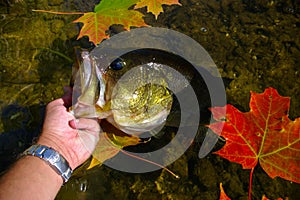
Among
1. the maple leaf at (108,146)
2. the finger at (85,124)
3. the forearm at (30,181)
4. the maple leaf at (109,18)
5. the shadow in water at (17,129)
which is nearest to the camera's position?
the forearm at (30,181)

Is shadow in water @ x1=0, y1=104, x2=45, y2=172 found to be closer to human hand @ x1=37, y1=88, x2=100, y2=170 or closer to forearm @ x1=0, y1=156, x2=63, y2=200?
human hand @ x1=37, y1=88, x2=100, y2=170

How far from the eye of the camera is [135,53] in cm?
245

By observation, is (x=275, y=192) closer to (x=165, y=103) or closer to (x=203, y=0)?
(x=165, y=103)

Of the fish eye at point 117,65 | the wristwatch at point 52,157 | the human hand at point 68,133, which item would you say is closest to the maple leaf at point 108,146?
the human hand at point 68,133

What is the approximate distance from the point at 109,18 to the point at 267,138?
5.57ft

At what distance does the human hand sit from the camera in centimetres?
223

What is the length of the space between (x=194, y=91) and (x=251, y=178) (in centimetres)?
81

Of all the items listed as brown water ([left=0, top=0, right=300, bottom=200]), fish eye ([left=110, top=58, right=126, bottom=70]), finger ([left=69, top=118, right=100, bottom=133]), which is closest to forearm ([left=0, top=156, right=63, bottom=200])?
finger ([left=69, top=118, right=100, bottom=133])

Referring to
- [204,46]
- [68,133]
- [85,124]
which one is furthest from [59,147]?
[204,46]

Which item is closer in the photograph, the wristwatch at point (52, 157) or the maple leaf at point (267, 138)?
the wristwatch at point (52, 157)

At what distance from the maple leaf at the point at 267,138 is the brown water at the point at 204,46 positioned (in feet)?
1.26

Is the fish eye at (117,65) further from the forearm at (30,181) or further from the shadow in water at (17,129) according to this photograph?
the shadow in water at (17,129)

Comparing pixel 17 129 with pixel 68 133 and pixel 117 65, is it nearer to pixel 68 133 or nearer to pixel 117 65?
pixel 68 133

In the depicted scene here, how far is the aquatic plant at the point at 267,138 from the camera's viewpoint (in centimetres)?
223
